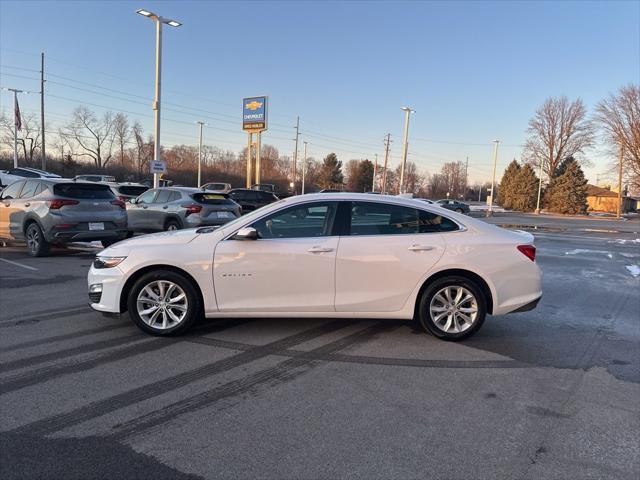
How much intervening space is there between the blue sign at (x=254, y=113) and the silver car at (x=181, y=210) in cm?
2801

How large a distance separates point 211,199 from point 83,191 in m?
3.68

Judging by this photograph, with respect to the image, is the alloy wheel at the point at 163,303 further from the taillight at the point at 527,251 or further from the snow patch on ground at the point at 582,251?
the snow patch on ground at the point at 582,251

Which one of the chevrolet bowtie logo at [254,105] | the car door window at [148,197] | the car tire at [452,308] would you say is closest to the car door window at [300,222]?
the car tire at [452,308]

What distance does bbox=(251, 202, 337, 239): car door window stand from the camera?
195 inches

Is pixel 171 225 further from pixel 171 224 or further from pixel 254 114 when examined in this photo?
pixel 254 114

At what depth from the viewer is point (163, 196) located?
13547 millimetres

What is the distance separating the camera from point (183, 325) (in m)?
4.92

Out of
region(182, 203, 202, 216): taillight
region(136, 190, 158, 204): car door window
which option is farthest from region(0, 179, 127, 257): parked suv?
region(136, 190, 158, 204): car door window

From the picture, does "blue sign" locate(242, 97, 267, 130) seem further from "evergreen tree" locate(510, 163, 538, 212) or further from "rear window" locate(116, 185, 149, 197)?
"evergreen tree" locate(510, 163, 538, 212)

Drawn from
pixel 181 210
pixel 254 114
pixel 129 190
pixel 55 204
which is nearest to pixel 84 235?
pixel 55 204

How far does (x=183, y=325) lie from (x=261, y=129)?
37.6 metres

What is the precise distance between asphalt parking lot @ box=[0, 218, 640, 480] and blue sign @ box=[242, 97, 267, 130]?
36288 millimetres

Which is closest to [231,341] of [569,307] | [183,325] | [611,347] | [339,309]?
[183,325]

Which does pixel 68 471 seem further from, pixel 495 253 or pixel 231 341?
pixel 495 253
